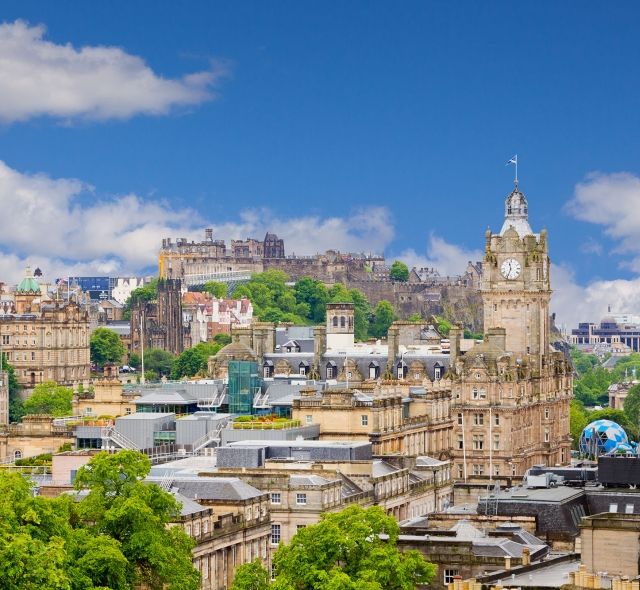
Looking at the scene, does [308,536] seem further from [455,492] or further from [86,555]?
[455,492]

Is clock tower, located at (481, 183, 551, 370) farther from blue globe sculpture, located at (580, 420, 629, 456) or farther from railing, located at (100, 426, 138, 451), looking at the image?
railing, located at (100, 426, 138, 451)

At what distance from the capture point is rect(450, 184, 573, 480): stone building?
6339 inches

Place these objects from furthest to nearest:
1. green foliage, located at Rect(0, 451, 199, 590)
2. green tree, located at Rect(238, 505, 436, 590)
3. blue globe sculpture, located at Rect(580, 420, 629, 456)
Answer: blue globe sculpture, located at Rect(580, 420, 629, 456) → green tree, located at Rect(238, 505, 436, 590) → green foliage, located at Rect(0, 451, 199, 590)

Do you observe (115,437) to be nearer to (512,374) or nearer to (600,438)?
(512,374)

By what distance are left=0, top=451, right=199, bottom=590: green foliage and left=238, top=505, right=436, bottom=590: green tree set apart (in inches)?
130

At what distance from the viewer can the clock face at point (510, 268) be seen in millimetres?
176000

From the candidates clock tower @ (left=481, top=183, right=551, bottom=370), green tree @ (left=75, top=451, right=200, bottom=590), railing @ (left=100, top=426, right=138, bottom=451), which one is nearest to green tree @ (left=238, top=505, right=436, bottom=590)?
green tree @ (left=75, top=451, right=200, bottom=590)

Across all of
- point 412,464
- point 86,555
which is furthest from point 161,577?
point 412,464

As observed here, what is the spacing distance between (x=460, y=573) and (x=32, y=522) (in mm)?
16012

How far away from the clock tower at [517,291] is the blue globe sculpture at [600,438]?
950cm

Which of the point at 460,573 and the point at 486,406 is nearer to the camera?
the point at 460,573

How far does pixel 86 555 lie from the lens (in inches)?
3184

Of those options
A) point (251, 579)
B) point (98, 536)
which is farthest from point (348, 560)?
point (98, 536)

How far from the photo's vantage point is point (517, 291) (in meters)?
175
